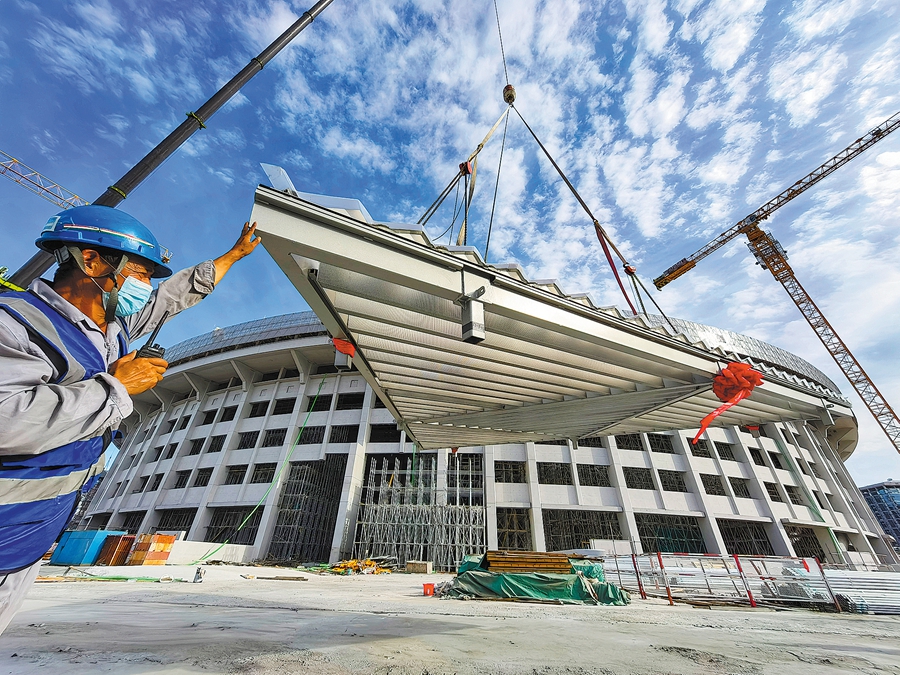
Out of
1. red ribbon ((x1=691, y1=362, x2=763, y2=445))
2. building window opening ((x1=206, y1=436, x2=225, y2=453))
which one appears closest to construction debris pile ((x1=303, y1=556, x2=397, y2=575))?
building window opening ((x1=206, y1=436, x2=225, y2=453))

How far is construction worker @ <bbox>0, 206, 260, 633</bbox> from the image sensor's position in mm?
1191

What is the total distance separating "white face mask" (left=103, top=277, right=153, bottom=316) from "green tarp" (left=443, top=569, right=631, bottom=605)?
32.9 ft

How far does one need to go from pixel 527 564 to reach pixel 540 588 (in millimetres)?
784

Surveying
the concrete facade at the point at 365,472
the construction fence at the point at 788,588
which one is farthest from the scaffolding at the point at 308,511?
the construction fence at the point at 788,588

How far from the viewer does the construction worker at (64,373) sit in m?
1.19

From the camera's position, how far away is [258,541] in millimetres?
20594

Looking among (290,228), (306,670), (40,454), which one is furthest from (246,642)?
(290,228)

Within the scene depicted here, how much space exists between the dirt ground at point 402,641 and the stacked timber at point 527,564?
2584 mm

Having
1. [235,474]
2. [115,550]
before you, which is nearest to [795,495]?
[235,474]

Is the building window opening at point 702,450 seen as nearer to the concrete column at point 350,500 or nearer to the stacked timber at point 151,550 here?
the concrete column at point 350,500

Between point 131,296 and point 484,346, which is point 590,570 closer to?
point 484,346

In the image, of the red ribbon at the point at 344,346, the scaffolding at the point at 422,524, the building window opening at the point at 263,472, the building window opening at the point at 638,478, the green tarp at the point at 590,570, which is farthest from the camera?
the building window opening at the point at 263,472

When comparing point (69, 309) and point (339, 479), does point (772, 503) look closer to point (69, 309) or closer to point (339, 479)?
point (339, 479)

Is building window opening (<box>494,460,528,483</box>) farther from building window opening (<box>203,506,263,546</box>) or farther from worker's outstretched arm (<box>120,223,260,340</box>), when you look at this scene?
worker's outstretched arm (<box>120,223,260,340</box>)
